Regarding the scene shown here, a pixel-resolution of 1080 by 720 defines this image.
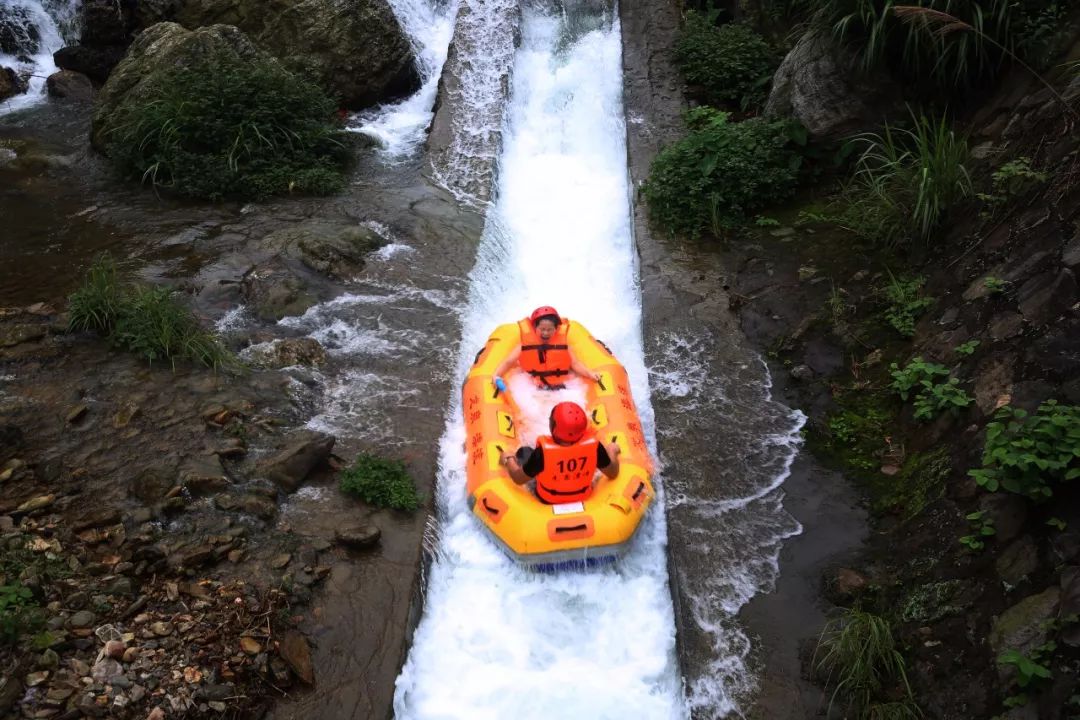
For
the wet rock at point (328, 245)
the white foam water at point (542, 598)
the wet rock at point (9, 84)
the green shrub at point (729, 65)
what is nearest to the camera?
the white foam water at point (542, 598)

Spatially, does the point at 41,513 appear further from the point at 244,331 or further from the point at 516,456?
the point at 516,456

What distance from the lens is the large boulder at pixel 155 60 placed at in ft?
29.9

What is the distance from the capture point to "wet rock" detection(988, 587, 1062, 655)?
3.43 meters

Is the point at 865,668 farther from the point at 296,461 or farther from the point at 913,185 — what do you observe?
the point at 913,185

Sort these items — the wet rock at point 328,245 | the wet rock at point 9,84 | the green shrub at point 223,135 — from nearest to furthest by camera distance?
the wet rock at point 328,245
the green shrub at point 223,135
the wet rock at point 9,84

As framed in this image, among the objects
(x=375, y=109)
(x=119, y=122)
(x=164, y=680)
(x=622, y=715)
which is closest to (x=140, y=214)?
(x=119, y=122)

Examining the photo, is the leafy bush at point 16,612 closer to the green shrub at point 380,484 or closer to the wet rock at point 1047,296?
the green shrub at point 380,484

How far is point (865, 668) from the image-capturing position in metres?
3.98

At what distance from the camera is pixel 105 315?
6.03 meters

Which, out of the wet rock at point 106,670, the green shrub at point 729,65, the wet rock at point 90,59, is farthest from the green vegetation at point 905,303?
the wet rock at point 90,59

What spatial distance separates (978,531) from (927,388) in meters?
1.26

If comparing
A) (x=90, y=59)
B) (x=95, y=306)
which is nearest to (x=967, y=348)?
(x=95, y=306)

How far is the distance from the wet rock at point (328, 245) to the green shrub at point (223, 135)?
98 cm

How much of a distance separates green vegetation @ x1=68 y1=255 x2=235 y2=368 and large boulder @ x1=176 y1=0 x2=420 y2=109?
202 inches
